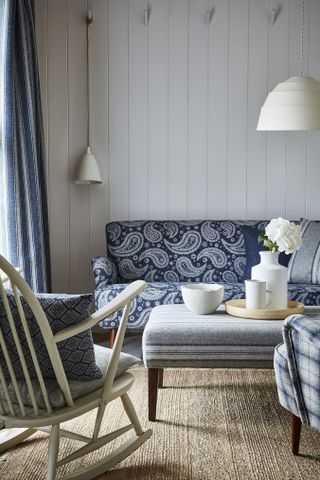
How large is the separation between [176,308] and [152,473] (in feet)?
3.63

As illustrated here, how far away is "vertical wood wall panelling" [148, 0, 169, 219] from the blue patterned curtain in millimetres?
910

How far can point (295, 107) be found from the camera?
4.02 m

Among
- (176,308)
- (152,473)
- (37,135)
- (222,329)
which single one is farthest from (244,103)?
(152,473)

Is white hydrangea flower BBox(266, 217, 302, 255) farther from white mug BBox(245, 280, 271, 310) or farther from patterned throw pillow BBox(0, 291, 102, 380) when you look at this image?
patterned throw pillow BBox(0, 291, 102, 380)

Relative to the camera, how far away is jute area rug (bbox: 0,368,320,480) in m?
2.50

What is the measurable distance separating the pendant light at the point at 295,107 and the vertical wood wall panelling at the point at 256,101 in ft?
2.95

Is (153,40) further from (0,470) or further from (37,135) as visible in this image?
(0,470)

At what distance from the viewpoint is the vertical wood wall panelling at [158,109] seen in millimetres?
4941

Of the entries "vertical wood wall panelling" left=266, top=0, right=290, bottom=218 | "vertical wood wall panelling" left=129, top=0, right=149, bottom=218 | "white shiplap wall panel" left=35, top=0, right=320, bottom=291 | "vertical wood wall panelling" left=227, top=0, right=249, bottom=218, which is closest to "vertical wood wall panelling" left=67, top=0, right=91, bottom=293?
"white shiplap wall panel" left=35, top=0, right=320, bottom=291

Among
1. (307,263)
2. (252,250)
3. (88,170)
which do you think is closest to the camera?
(307,263)

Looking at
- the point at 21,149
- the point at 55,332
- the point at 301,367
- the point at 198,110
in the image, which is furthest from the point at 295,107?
the point at 55,332

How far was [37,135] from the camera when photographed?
4.39 metres

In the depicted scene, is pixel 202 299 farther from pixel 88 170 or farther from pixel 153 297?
pixel 88 170

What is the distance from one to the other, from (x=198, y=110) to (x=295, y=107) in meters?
1.12
